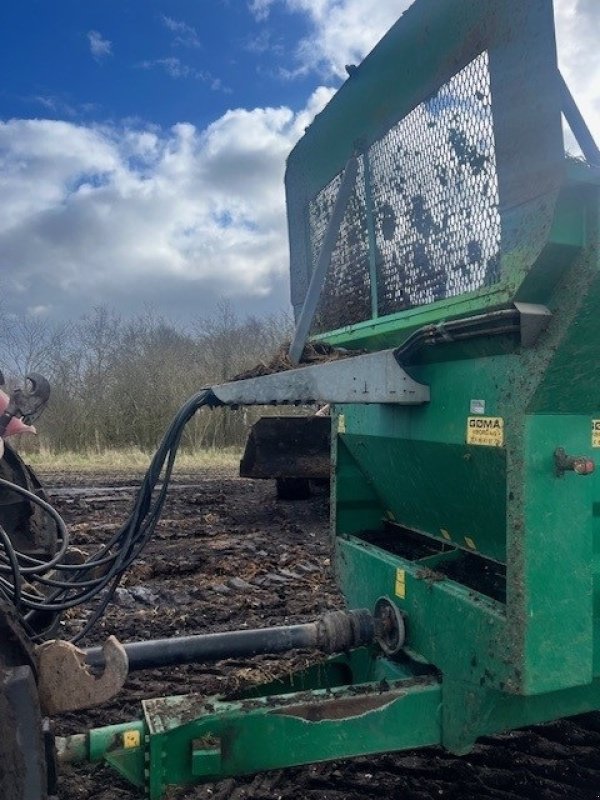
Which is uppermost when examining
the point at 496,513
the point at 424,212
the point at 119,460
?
the point at 424,212

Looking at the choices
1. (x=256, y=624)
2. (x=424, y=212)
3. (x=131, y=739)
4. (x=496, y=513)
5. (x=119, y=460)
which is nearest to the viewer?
(x=131, y=739)

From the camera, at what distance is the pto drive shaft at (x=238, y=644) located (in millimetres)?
2297

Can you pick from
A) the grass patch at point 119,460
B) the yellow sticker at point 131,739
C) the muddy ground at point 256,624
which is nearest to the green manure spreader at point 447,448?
the yellow sticker at point 131,739

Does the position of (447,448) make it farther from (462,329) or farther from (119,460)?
(119,460)

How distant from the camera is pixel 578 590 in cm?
208

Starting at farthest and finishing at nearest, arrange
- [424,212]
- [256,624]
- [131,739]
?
[256,624], [424,212], [131,739]

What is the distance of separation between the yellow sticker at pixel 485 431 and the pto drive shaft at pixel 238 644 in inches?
34.2

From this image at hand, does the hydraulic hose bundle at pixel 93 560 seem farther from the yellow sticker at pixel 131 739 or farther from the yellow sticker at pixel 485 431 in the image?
the yellow sticker at pixel 485 431

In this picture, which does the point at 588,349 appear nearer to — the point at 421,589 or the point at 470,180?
the point at 470,180

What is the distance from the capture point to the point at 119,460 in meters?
16.8

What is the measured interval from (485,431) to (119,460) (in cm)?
1540

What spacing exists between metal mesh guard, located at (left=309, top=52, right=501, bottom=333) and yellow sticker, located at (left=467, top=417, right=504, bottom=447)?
41cm

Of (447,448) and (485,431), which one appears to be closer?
(485,431)

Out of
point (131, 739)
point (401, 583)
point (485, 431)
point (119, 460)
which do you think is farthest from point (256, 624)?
point (119, 460)
